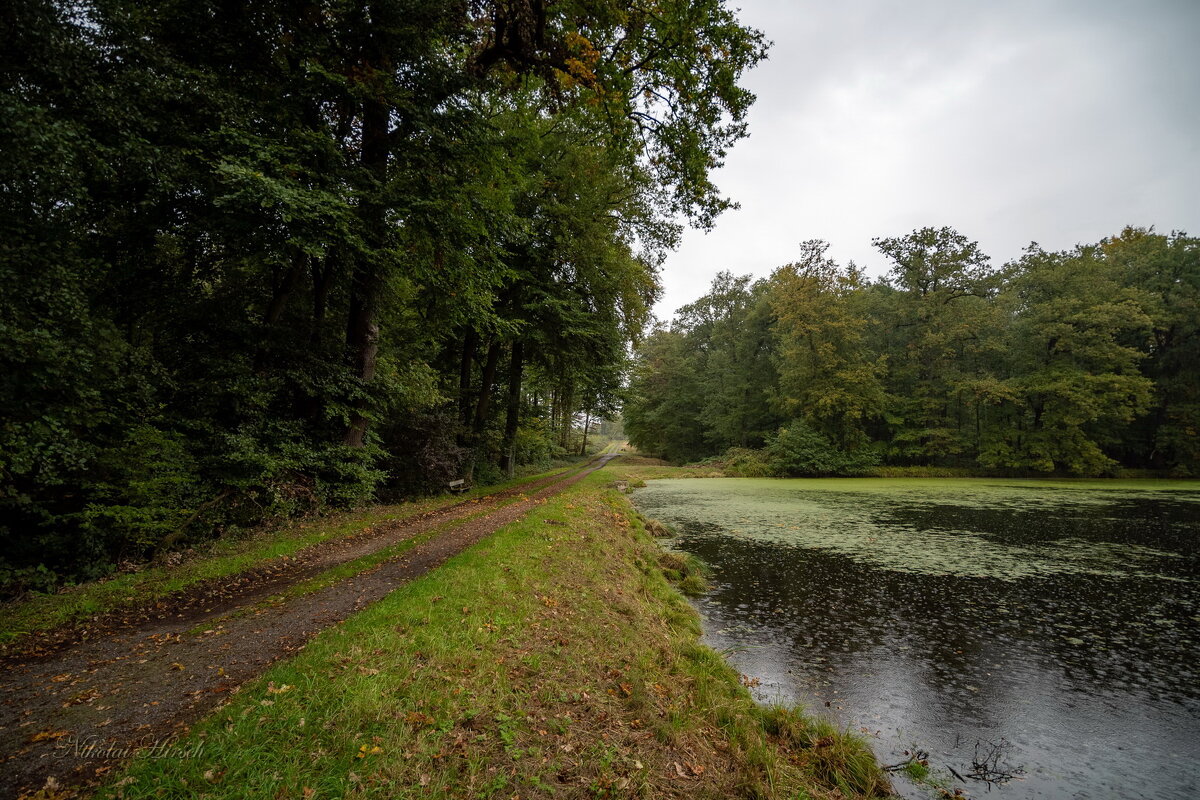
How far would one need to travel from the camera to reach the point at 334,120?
11531 mm

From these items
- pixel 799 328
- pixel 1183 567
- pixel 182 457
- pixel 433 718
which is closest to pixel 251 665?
pixel 433 718

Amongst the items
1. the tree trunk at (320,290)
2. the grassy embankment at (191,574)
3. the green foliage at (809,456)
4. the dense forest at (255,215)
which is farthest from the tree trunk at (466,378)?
the green foliage at (809,456)

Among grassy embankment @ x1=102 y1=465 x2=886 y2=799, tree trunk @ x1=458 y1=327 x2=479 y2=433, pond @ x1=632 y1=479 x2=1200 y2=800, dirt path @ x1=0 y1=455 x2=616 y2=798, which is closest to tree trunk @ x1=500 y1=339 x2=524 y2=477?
tree trunk @ x1=458 y1=327 x2=479 y2=433

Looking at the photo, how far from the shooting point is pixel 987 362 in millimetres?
35719

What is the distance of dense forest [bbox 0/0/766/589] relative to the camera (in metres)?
5.49

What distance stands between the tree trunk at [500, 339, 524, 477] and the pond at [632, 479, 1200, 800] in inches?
397

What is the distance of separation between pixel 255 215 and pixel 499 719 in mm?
9003

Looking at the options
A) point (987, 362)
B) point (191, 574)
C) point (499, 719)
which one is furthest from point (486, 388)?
point (987, 362)

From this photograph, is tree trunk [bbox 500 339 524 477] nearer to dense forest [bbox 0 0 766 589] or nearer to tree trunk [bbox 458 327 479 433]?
Answer: tree trunk [bbox 458 327 479 433]

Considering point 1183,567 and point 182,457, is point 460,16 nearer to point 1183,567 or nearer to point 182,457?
point 182,457

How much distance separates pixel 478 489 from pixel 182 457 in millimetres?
9928

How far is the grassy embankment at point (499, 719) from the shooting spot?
2.86m

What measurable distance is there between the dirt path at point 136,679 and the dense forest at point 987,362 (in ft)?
74.0

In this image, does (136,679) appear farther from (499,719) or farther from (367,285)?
(367,285)
